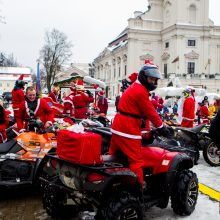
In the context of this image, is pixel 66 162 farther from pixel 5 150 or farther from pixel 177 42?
pixel 177 42

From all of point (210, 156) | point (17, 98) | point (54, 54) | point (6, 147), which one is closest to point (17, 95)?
point (17, 98)

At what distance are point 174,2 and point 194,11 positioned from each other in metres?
3.91

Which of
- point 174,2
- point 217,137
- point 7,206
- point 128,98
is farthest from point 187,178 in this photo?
point 174,2

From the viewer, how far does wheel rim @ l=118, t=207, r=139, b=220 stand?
3.82 m

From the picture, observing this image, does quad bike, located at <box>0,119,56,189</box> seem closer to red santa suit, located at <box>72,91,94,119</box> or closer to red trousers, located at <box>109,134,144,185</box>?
red trousers, located at <box>109,134,144,185</box>

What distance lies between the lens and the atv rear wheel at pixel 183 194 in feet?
15.2

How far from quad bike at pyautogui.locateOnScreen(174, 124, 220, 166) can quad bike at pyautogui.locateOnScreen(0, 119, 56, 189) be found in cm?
395

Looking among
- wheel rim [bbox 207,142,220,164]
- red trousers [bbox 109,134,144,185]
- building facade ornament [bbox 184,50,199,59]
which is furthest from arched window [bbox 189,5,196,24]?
red trousers [bbox 109,134,144,185]

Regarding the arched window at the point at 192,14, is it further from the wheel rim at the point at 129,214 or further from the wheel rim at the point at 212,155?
the wheel rim at the point at 129,214

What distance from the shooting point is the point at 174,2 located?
2366 inches

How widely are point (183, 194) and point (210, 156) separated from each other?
4092mm

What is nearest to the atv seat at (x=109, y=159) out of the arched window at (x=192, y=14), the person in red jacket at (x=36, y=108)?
the person in red jacket at (x=36, y=108)

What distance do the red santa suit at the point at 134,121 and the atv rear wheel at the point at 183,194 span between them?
741mm

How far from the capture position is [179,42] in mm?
58406
